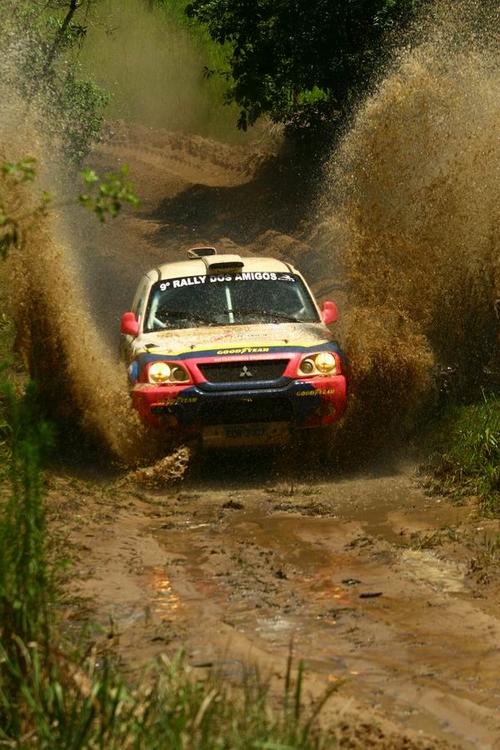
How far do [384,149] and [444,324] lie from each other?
2.86 meters

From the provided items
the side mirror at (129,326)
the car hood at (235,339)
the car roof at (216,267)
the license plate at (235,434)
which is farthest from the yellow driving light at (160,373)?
the car roof at (216,267)

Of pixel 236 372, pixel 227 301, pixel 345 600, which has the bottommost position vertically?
pixel 345 600

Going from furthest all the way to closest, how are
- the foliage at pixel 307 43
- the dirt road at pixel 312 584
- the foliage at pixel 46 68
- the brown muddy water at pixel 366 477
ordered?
the foliage at pixel 307 43
the foliage at pixel 46 68
the brown muddy water at pixel 366 477
the dirt road at pixel 312 584

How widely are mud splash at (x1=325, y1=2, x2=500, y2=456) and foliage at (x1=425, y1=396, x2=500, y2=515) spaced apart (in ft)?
1.77

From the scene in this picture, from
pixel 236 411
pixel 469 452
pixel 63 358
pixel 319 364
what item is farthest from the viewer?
pixel 63 358

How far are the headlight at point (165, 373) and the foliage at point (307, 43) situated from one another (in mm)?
12217

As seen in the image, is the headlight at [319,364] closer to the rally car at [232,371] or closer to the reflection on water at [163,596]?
the rally car at [232,371]

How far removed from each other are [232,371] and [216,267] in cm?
155

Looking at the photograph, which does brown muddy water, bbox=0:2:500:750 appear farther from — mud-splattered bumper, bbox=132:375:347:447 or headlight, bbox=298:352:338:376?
headlight, bbox=298:352:338:376

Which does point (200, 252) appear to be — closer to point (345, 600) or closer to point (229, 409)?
point (229, 409)

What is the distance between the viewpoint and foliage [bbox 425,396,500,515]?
29.9ft

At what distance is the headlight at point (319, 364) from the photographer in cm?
1010

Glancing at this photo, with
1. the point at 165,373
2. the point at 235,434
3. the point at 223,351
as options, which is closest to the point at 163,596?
the point at 235,434

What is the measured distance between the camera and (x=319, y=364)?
1016 cm
